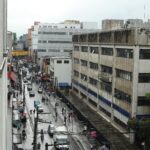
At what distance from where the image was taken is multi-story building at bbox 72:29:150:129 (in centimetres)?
3934

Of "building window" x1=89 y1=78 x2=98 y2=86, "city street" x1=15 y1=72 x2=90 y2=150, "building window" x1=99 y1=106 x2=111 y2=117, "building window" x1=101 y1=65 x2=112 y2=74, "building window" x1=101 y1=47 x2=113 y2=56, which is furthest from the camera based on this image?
"building window" x1=89 y1=78 x2=98 y2=86

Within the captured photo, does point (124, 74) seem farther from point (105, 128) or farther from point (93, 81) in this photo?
point (93, 81)

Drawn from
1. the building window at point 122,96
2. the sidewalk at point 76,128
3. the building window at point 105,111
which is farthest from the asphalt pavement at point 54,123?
the building window at point 122,96

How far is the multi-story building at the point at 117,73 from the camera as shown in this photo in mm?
39344

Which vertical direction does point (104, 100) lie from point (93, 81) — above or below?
below

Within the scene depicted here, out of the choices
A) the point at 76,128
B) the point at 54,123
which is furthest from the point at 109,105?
the point at 54,123

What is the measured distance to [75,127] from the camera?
4884cm

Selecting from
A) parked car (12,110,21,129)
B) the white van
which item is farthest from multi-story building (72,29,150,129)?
parked car (12,110,21,129)

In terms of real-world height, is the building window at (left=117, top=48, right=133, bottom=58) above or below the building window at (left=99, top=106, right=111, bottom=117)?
above

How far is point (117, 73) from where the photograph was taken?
45375 millimetres

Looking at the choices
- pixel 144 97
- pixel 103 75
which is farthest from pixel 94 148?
pixel 103 75

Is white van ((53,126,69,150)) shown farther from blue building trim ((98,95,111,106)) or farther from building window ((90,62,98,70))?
building window ((90,62,98,70))

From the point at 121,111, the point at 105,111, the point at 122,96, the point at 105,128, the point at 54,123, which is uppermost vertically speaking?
the point at 122,96

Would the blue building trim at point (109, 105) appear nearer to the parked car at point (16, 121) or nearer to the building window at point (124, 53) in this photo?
the building window at point (124, 53)
